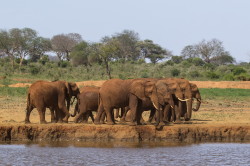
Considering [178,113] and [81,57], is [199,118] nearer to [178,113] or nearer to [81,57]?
[178,113]

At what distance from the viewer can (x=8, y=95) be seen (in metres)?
35.5

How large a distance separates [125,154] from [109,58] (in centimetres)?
5577

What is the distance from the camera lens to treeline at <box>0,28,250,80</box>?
6091 centimetres

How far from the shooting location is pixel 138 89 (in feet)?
63.6

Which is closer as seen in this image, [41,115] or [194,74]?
[41,115]

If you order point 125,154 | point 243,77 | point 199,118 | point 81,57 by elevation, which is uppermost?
point 81,57

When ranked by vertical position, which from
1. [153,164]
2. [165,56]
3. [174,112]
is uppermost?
[165,56]

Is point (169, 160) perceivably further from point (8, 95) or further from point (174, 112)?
point (8, 95)

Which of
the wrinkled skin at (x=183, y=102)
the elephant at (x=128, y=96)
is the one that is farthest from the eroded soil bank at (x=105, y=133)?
the wrinkled skin at (x=183, y=102)

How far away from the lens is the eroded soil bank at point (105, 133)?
61.3 ft

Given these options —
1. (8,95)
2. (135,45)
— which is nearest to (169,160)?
(8,95)

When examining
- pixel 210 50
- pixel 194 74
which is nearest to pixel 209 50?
pixel 210 50

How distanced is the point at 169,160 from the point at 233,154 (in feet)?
7.30

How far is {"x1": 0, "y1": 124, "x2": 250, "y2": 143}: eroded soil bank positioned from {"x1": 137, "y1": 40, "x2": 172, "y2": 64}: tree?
71.1 m
